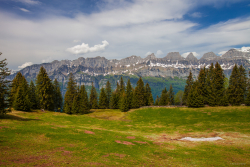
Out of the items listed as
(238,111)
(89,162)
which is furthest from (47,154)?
(238,111)

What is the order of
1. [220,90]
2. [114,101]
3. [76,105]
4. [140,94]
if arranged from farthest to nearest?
[114,101] < [140,94] < [76,105] < [220,90]

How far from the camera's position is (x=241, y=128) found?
119 feet

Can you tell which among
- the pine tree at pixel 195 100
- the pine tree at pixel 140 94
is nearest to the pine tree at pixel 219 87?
the pine tree at pixel 195 100

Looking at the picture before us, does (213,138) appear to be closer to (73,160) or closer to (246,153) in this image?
(246,153)

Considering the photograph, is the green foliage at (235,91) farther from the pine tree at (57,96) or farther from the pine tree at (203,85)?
the pine tree at (57,96)

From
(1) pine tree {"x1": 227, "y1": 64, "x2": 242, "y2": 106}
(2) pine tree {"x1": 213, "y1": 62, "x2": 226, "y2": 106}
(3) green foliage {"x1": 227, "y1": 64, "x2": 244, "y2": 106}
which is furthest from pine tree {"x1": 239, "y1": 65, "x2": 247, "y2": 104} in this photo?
(2) pine tree {"x1": 213, "y1": 62, "x2": 226, "y2": 106}

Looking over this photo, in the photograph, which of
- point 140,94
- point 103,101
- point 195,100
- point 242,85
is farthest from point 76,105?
point 242,85

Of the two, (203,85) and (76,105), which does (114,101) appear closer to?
(76,105)

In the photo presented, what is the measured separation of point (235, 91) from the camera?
59.3 metres

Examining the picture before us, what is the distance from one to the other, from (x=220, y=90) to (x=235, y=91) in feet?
18.1

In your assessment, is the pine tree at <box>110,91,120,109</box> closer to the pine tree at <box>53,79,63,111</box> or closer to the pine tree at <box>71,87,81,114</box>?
the pine tree at <box>71,87,81,114</box>

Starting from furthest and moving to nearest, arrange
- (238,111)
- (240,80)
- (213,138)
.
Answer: (240,80)
(238,111)
(213,138)

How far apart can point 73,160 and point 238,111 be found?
5844cm

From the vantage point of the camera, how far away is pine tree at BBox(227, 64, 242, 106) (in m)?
58.5
